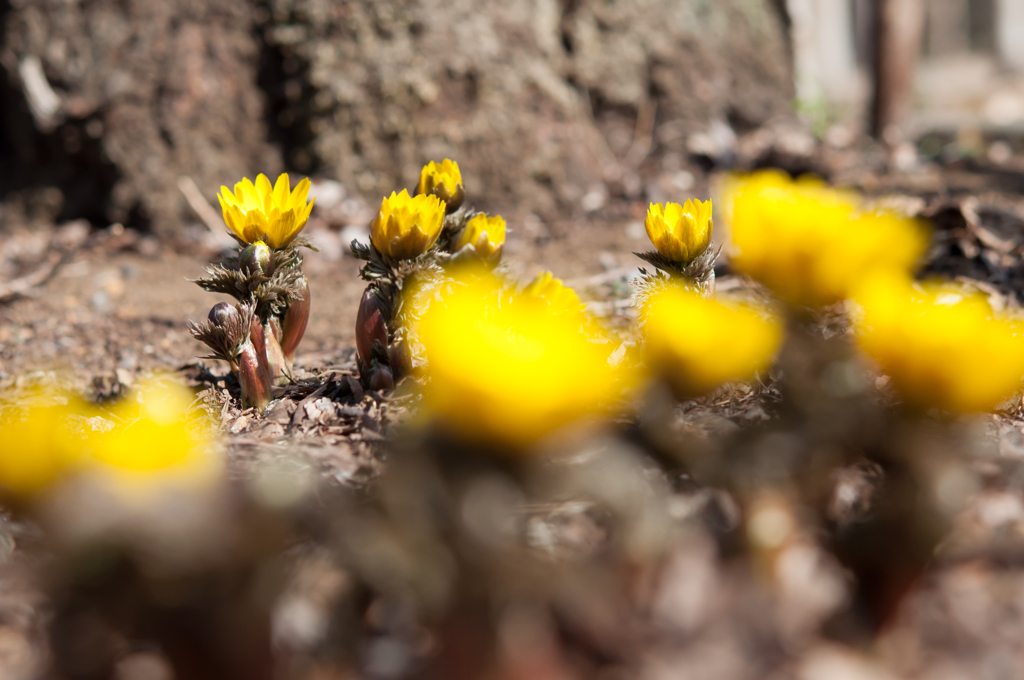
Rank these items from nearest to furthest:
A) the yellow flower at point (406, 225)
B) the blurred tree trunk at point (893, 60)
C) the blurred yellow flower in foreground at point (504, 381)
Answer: the blurred yellow flower in foreground at point (504, 381) < the yellow flower at point (406, 225) < the blurred tree trunk at point (893, 60)

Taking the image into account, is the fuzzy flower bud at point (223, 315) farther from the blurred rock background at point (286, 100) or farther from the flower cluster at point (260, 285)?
the blurred rock background at point (286, 100)

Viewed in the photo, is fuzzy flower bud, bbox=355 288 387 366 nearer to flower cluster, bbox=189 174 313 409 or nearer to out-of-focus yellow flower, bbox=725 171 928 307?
flower cluster, bbox=189 174 313 409

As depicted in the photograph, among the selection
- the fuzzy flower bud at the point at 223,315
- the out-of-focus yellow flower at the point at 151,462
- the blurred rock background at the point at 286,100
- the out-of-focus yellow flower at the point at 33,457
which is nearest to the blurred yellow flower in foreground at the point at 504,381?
the out-of-focus yellow flower at the point at 151,462

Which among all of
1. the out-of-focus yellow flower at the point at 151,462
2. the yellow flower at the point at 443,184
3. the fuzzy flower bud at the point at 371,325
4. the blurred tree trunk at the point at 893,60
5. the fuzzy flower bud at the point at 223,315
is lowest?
the blurred tree trunk at the point at 893,60

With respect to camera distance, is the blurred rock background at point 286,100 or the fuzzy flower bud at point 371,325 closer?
the fuzzy flower bud at point 371,325

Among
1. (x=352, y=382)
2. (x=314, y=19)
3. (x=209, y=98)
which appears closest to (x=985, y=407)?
(x=352, y=382)

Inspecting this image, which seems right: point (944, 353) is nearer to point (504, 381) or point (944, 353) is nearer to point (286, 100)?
point (504, 381)
